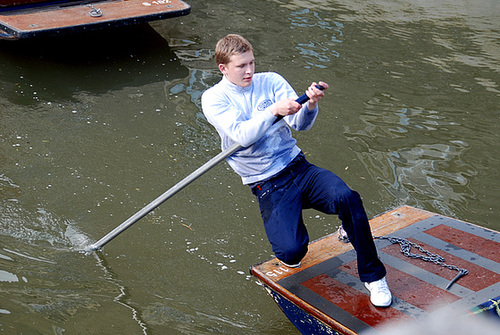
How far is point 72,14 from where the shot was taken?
6195 mm

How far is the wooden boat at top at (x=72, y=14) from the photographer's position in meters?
5.78

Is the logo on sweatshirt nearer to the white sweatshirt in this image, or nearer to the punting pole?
the white sweatshirt

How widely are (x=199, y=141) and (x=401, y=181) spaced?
1681 mm

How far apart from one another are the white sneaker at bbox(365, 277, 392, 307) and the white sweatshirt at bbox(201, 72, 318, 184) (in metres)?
0.74

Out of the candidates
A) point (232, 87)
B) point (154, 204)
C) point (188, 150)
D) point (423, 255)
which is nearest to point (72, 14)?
point (188, 150)

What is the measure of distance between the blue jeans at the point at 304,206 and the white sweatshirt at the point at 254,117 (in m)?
0.07

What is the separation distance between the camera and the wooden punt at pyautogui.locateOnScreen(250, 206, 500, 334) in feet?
8.77

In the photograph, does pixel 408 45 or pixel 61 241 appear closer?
pixel 61 241

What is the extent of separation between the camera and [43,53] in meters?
6.57

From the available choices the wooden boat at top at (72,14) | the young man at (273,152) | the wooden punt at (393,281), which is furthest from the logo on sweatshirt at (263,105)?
the wooden boat at top at (72,14)

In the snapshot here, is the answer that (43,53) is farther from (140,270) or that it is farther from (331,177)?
(331,177)

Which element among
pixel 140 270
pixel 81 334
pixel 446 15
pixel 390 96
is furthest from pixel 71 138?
pixel 446 15

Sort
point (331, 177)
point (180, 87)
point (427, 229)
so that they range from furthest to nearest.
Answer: point (180, 87) → point (427, 229) → point (331, 177)

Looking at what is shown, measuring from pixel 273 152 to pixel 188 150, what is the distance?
76.3 inches
